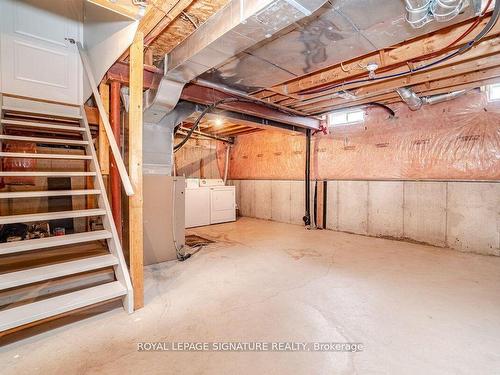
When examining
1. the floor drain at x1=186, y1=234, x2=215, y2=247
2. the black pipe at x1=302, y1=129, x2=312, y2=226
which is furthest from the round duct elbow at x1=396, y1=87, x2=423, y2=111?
the floor drain at x1=186, y1=234, x2=215, y2=247

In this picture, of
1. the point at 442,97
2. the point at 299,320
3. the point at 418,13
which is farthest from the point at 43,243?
the point at 442,97

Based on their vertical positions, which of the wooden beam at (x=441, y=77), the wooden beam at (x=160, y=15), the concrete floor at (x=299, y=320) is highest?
the wooden beam at (x=160, y=15)

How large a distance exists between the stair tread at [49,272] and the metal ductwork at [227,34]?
1755mm

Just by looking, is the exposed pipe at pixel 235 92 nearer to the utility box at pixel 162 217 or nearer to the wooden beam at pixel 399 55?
the wooden beam at pixel 399 55

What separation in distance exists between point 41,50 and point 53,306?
3.25 metres

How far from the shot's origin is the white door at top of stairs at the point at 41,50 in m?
2.96

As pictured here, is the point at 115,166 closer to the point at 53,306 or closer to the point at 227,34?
the point at 53,306

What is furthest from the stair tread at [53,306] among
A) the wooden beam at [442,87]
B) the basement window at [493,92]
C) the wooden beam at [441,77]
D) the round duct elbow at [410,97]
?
the basement window at [493,92]

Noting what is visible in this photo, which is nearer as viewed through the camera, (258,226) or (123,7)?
(123,7)

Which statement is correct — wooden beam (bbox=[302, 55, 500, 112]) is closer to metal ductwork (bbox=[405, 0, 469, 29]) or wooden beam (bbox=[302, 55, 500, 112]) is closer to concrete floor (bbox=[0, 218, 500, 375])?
metal ductwork (bbox=[405, 0, 469, 29])

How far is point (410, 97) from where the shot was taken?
143 inches

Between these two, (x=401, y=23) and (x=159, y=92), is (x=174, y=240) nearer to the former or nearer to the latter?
(x=159, y=92)

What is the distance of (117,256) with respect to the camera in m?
2.03

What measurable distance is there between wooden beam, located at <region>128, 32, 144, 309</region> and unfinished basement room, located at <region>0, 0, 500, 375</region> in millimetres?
12
